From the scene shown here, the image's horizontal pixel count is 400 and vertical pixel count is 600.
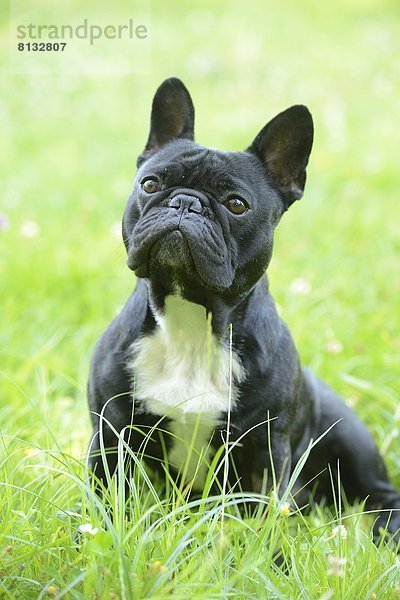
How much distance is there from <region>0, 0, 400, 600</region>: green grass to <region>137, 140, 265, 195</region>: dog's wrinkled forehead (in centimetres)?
93

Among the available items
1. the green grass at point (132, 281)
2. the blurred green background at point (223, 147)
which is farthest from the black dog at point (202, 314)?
the blurred green background at point (223, 147)

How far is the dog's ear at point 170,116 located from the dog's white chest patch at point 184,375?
710mm

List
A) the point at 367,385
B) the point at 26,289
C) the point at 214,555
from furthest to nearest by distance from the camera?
the point at 26,289, the point at 367,385, the point at 214,555

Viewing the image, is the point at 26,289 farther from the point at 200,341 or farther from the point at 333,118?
the point at 333,118

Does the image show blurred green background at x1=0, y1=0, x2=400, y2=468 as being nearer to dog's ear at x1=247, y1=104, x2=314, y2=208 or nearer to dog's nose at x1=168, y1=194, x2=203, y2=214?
dog's nose at x1=168, y1=194, x2=203, y2=214

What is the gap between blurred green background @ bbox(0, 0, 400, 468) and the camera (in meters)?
4.54

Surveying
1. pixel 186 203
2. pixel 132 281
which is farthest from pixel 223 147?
pixel 186 203

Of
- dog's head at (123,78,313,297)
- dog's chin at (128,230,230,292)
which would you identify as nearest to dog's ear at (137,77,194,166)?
dog's head at (123,78,313,297)

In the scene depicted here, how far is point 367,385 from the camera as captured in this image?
444cm

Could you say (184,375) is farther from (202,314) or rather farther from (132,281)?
(132,281)

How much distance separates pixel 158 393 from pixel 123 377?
147 millimetres

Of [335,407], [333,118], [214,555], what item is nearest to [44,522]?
[214,555]

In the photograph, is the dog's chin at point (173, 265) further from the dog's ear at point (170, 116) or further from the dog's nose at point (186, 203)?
the dog's ear at point (170, 116)

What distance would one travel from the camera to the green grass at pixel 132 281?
2426 mm
